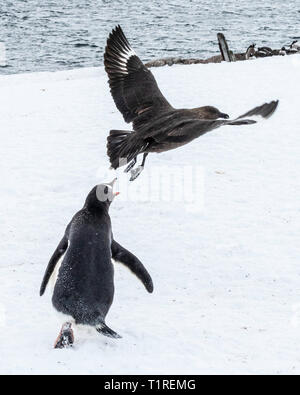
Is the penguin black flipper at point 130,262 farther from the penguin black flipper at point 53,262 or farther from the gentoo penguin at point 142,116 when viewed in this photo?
the gentoo penguin at point 142,116

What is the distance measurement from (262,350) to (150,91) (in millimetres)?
2740

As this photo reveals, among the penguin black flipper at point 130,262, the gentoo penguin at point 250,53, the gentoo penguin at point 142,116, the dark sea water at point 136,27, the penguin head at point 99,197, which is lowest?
the penguin black flipper at point 130,262

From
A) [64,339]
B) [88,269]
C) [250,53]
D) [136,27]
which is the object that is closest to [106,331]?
[64,339]

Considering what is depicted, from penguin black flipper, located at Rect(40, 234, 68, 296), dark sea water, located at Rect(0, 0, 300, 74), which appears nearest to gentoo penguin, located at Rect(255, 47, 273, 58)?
dark sea water, located at Rect(0, 0, 300, 74)

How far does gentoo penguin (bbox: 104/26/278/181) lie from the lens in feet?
17.5

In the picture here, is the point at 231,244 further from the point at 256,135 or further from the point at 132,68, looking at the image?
the point at 256,135

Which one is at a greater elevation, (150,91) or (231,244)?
(150,91)

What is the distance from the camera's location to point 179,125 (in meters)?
5.42

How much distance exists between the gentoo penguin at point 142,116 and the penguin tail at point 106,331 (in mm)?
1280

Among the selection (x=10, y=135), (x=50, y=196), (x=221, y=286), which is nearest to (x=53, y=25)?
(x=10, y=135)

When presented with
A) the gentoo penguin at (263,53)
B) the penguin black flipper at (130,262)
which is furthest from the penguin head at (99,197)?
the gentoo penguin at (263,53)

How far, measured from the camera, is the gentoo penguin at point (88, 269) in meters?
4.70

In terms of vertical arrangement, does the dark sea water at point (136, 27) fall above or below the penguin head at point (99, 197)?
above

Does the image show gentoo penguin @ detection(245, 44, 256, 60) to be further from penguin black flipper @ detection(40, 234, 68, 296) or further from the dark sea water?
penguin black flipper @ detection(40, 234, 68, 296)
